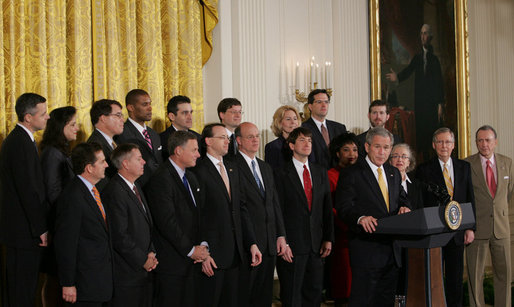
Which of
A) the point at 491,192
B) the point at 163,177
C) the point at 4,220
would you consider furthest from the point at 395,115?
the point at 4,220

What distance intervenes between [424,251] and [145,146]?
7.23ft

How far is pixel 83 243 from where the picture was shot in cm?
378

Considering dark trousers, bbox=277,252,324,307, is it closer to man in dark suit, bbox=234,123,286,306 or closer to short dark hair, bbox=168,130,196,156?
man in dark suit, bbox=234,123,286,306

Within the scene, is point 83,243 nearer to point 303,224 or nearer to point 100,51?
point 303,224

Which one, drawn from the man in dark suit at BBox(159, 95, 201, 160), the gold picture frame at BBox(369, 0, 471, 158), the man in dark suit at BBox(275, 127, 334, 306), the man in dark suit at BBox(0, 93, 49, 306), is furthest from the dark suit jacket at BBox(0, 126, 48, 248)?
the gold picture frame at BBox(369, 0, 471, 158)

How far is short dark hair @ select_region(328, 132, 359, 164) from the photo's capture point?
552 cm

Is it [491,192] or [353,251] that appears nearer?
[353,251]

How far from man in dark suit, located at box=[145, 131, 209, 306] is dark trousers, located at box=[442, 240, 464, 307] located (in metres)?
2.26

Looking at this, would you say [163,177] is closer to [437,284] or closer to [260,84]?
[437,284]

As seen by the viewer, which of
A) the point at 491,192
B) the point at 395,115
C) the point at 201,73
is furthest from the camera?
the point at 395,115

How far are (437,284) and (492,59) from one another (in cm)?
592

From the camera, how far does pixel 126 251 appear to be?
396 centimetres

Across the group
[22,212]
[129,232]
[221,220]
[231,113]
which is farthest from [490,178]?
[22,212]

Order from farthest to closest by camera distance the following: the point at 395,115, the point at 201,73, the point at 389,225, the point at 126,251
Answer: the point at 395,115, the point at 201,73, the point at 389,225, the point at 126,251
